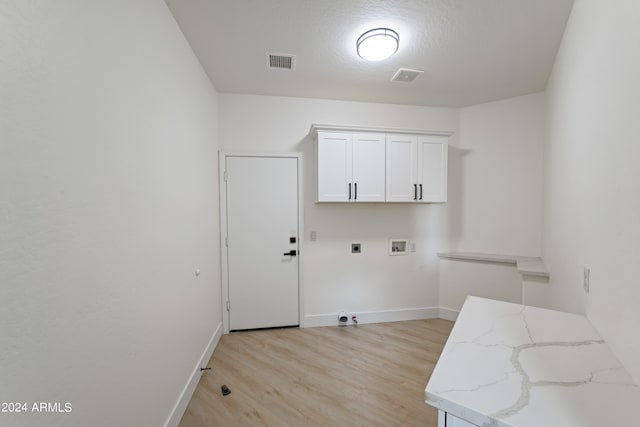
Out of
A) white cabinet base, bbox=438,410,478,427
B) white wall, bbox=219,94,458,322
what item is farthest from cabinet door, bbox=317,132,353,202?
white cabinet base, bbox=438,410,478,427

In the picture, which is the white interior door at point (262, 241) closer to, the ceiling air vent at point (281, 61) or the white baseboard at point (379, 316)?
the white baseboard at point (379, 316)

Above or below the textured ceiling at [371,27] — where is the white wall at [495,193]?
below

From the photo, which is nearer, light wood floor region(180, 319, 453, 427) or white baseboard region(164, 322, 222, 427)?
white baseboard region(164, 322, 222, 427)

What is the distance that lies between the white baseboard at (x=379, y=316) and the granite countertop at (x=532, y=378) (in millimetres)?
1999

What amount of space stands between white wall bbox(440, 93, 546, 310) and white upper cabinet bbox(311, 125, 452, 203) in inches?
20.0

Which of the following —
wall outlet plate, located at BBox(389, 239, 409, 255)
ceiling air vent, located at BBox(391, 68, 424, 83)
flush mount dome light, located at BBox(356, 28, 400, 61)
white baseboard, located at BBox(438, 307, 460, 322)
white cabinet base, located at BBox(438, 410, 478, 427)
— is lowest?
white baseboard, located at BBox(438, 307, 460, 322)

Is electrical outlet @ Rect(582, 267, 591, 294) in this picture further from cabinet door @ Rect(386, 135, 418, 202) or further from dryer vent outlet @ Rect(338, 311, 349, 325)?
dryer vent outlet @ Rect(338, 311, 349, 325)

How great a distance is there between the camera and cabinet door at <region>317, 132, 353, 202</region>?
2787 millimetres

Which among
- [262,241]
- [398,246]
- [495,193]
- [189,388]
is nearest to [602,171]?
[495,193]

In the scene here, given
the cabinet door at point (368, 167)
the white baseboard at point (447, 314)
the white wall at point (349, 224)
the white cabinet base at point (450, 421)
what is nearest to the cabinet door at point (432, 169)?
the white wall at point (349, 224)

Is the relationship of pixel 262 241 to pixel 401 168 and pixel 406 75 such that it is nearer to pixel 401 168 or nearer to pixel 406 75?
pixel 401 168

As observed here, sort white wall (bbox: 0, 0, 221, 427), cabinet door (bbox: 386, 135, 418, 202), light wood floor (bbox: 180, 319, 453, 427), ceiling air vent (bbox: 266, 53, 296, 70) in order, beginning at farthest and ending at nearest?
cabinet door (bbox: 386, 135, 418, 202) → ceiling air vent (bbox: 266, 53, 296, 70) → light wood floor (bbox: 180, 319, 453, 427) → white wall (bbox: 0, 0, 221, 427)

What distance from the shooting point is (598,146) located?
133 cm

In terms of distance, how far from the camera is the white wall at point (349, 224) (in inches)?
116
